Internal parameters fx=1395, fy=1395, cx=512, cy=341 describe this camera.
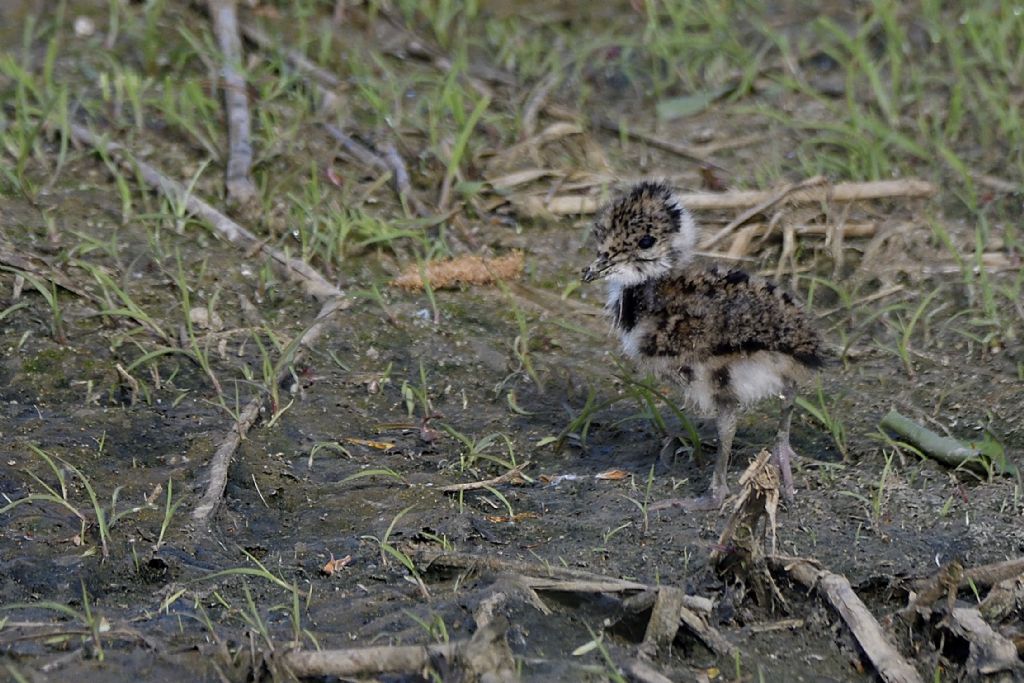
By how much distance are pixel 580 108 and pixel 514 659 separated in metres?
4.09

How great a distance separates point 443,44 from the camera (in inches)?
291

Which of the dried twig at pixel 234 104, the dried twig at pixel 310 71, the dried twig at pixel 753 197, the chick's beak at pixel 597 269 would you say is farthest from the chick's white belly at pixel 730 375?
the dried twig at pixel 310 71

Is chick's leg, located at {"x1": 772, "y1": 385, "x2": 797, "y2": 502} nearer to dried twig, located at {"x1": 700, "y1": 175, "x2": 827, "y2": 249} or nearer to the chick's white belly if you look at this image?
the chick's white belly

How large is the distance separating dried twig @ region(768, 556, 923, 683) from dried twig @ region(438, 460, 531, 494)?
1.03 m

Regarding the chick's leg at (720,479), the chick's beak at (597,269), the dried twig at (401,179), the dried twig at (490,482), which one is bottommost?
the dried twig at (490,482)

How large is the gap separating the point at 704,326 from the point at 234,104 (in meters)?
3.01

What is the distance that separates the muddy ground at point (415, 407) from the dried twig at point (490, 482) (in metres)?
0.03

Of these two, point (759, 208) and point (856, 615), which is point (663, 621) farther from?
point (759, 208)

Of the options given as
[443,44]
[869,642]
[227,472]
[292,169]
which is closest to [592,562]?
[869,642]

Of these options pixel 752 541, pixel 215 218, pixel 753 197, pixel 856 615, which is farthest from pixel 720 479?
pixel 215 218

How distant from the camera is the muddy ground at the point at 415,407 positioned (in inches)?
150

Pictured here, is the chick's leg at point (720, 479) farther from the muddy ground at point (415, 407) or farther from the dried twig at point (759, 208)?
the dried twig at point (759, 208)

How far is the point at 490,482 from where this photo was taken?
15.1 feet

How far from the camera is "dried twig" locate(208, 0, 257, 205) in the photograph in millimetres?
6113
